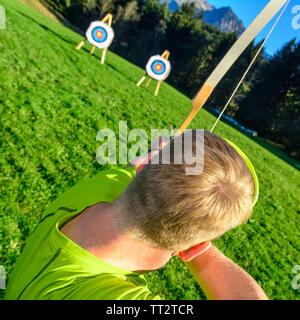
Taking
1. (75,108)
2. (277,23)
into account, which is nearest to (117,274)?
(277,23)

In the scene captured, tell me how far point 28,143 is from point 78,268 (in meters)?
2.33

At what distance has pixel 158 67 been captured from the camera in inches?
403

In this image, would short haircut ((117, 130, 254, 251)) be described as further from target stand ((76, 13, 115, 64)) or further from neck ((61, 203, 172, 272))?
target stand ((76, 13, 115, 64))

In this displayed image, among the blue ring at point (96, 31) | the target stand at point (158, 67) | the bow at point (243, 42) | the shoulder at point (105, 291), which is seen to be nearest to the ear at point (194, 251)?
the shoulder at point (105, 291)

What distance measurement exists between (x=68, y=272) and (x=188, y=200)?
427 millimetres

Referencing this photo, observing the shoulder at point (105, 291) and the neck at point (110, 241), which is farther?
the neck at point (110, 241)

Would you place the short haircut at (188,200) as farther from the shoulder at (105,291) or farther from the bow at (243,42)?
the bow at (243,42)

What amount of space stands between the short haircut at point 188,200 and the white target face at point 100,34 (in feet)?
32.2

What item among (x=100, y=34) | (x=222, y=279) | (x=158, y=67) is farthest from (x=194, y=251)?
(x=100, y=34)

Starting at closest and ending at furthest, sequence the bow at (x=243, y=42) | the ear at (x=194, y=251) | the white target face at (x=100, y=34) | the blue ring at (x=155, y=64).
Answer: the ear at (x=194, y=251) < the bow at (x=243, y=42) < the white target face at (x=100, y=34) < the blue ring at (x=155, y=64)

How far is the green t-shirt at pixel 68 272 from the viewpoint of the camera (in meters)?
0.64

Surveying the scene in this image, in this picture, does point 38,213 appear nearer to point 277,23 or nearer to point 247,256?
point 277,23

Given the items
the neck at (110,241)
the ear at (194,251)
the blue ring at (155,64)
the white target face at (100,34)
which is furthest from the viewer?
the blue ring at (155,64)

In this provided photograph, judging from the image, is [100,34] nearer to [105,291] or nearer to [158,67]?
[158,67]
